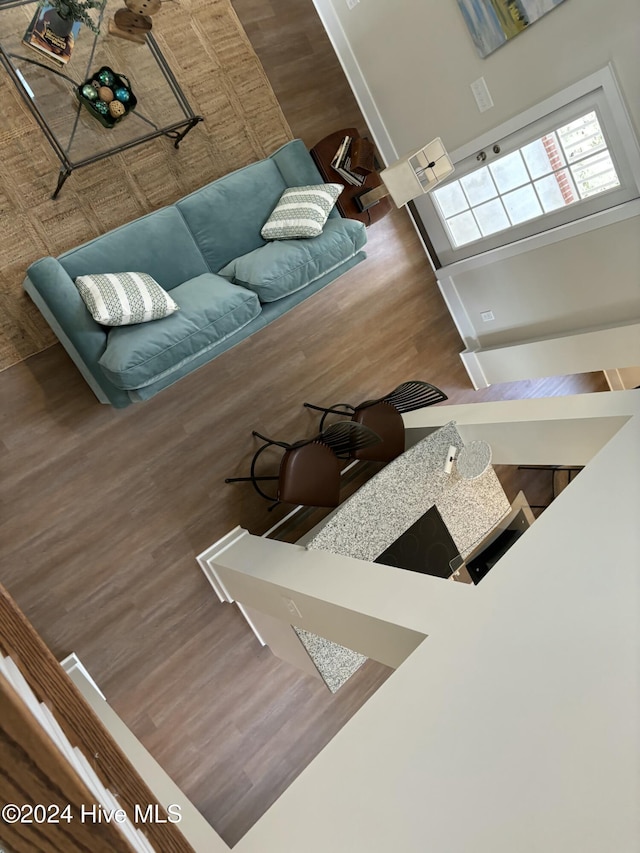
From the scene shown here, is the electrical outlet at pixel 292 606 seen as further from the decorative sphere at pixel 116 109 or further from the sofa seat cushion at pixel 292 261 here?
the decorative sphere at pixel 116 109

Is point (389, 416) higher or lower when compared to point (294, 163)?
lower

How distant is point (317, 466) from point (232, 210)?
1626 mm

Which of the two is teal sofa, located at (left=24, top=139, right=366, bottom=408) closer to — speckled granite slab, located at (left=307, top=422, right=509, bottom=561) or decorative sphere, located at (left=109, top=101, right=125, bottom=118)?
Result: decorative sphere, located at (left=109, top=101, right=125, bottom=118)

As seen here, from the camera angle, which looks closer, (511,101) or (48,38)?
(48,38)

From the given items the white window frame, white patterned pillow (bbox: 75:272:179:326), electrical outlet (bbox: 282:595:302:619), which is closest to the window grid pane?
the white window frame

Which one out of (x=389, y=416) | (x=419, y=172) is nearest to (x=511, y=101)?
(x=419, y=172)

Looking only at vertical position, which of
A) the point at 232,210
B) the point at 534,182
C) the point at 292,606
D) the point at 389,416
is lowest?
the point at 292,606

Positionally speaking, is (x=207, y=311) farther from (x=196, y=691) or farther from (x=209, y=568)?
(x=196, y=691)

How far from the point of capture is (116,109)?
3488 mm

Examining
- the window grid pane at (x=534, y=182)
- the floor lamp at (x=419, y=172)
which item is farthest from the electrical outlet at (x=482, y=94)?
the floor lamp at (x=419, y=172)

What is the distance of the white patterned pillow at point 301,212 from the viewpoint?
12.1 ft

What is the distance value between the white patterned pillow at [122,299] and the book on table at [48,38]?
1158 mm

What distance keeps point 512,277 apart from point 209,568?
113 inches

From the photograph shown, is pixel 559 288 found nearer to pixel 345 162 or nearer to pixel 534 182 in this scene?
pixel 534 182
